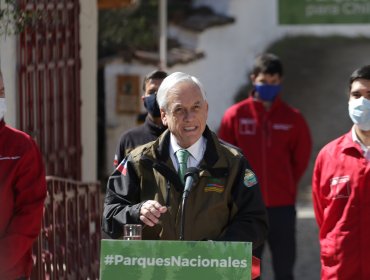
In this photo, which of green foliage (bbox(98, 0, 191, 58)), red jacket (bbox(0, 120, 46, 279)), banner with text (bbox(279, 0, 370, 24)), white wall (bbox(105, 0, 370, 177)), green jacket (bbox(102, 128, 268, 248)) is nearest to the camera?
green jacket (bbox(102, 128, 268, 248))

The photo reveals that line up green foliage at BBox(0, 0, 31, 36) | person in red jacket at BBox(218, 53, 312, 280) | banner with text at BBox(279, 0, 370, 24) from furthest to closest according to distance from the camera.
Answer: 1. banner with text at BBox(279, 0, 370, 24)
2. person in red jacket at BBox(218, 53, 312, 280)
3. green foliage at BBox(0, 0, 31, 36)

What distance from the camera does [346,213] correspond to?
596 centimetres

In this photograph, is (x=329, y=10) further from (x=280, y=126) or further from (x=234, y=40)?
(x=280, y=126)

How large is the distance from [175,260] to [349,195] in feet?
5.39

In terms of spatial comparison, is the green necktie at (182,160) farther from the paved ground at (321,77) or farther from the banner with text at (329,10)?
the banner with text at (329,10)

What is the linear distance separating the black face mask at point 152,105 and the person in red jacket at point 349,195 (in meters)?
1.37

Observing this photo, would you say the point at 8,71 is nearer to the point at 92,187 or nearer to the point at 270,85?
the point at 92,187

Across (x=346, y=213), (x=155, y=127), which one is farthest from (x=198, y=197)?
(x=155, y=127)

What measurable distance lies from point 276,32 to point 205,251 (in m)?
16.1

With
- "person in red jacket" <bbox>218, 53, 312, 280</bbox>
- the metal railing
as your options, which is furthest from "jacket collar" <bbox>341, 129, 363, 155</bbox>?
"person in red jacket" <bbox>218, 53, 312, 280</bbox>

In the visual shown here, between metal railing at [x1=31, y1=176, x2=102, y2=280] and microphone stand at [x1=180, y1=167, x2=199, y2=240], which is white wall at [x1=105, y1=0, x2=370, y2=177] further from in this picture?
microphone stand at [x1=180, y1=167, x2=199, y2=240]

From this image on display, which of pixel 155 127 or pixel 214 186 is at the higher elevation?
pixel 155 127

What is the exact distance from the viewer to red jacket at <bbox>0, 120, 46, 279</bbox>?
5305 mm

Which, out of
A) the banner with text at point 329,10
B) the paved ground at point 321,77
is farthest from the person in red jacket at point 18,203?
the banner with text at point 329,10
